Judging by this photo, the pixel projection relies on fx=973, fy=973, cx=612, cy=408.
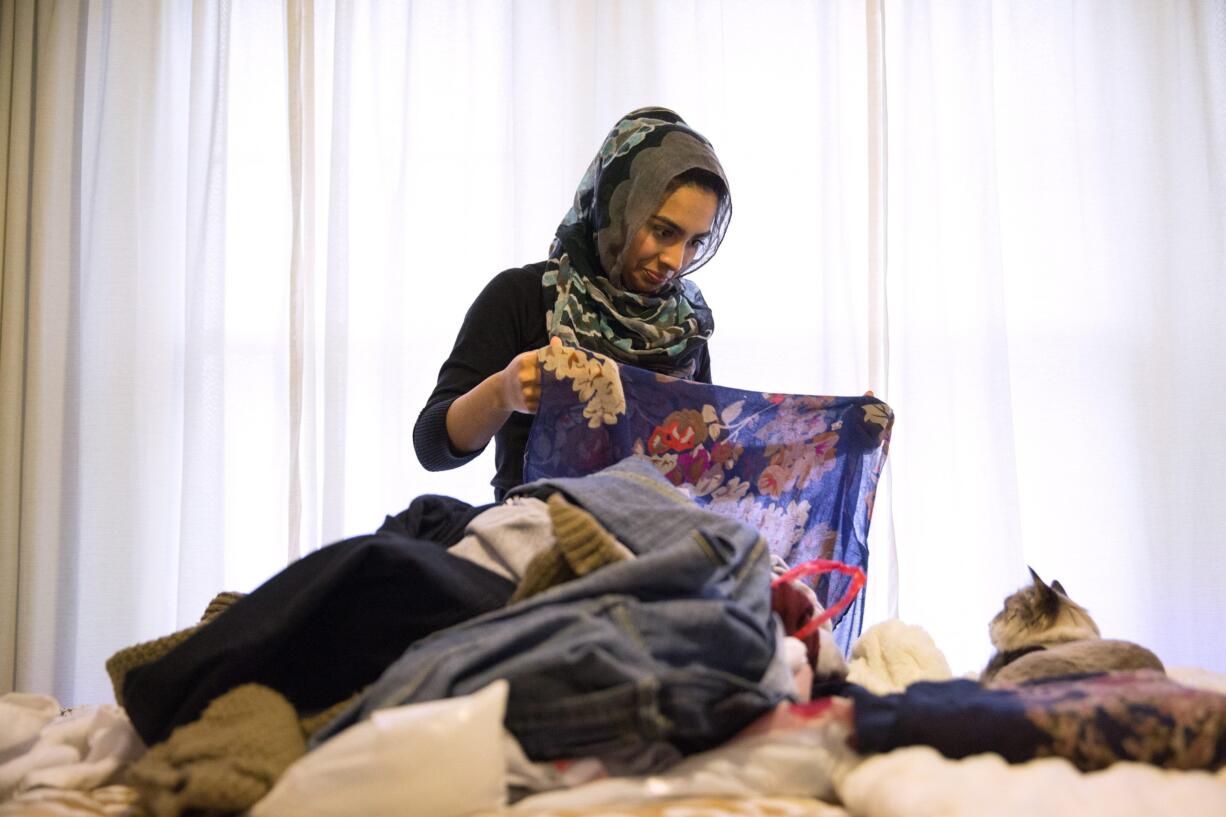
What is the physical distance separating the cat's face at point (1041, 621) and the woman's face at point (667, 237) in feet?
2.55

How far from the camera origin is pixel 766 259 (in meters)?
2.77

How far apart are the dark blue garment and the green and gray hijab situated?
74cm

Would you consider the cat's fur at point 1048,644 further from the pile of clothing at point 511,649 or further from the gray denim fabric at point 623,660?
the gray denim fabric at point 623,660

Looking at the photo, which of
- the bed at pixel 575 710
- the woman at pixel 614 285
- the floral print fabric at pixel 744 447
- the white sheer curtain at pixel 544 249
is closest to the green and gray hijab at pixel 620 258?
the woman at pixel 614 285

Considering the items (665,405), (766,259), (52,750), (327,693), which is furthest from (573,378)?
(766,259)

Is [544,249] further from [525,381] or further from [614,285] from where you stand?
[525,381]

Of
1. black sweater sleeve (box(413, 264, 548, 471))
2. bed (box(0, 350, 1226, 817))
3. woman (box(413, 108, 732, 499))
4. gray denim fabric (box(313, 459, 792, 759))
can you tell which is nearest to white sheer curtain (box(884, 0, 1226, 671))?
woman (box(413, 108, 732, 499))

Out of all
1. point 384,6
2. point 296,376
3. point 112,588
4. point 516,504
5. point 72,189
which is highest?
point 384,6

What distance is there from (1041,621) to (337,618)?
81 centimetres

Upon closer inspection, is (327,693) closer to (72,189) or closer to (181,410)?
(181,410)

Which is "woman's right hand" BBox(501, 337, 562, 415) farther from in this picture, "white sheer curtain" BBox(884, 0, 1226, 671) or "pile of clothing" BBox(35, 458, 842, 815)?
"white sheer curtain" BBox(884, 0, 1226, 671)

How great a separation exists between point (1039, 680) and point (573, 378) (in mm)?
684

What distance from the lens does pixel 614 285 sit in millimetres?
1675

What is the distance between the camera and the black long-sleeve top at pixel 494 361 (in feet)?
4.89
